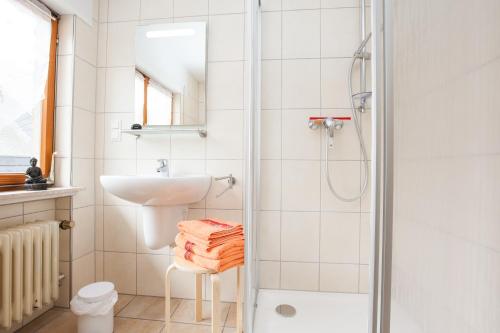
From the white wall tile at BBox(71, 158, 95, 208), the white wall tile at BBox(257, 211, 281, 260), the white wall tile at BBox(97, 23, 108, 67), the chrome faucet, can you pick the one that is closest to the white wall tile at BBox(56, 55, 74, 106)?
the white wall tile at BBox(97, 23, 108, 67)

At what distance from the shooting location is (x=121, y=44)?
1.69m

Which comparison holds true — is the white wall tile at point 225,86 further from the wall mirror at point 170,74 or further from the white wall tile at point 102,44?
the white wall tile at point 102,44

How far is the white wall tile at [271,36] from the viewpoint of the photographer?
59.8 inches

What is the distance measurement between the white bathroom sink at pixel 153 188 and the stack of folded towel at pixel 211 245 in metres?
0.16

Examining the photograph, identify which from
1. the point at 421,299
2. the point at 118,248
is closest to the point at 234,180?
the point at 118,248

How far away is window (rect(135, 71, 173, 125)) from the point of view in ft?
5.35

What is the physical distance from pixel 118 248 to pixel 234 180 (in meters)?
0.95

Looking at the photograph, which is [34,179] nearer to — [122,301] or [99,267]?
[99,267]

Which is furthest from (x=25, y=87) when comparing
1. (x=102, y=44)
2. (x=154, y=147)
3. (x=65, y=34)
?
(x=154, y=147)

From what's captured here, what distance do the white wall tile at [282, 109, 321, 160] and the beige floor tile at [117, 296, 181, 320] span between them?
1215mm

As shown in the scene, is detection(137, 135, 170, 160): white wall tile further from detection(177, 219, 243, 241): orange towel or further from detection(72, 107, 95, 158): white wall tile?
detection(177, 219, 243, 241): orange towel

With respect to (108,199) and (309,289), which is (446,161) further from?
(108,199)

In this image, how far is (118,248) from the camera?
66.6 inches

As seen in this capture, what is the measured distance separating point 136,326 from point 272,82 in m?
1.63
